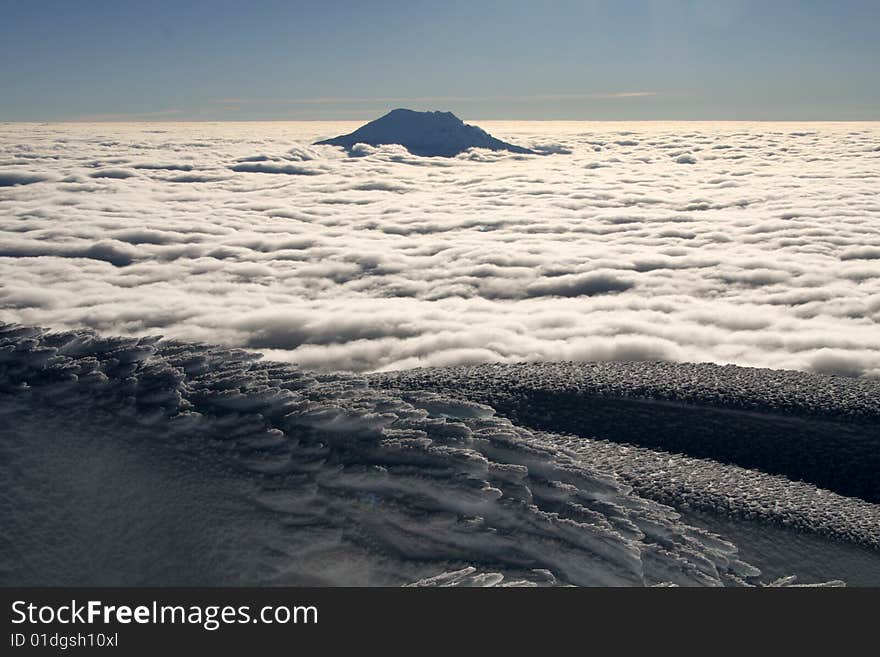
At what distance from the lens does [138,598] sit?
8062 mm

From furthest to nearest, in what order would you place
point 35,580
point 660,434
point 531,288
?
point 531,288 < point 660,434 < point 35,580

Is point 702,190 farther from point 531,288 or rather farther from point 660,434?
point 660,434

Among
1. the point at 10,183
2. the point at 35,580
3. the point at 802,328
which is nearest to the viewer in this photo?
the point at 35,580

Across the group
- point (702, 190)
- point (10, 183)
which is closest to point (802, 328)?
point (702, 190)

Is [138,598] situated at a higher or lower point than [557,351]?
higher

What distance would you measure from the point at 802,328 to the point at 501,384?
3185 centimetres

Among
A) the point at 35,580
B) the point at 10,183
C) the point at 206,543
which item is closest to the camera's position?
the point at 35,580

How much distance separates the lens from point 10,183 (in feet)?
493

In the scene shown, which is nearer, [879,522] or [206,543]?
[206,543]

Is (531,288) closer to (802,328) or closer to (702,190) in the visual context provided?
(802,328)

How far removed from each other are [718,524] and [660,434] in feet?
21.4

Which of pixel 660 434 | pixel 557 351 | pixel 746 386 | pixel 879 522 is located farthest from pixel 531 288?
pixel 879 522

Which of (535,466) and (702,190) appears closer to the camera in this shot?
(535,466)

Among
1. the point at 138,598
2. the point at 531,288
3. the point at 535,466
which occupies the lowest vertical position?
the point at 531,288
